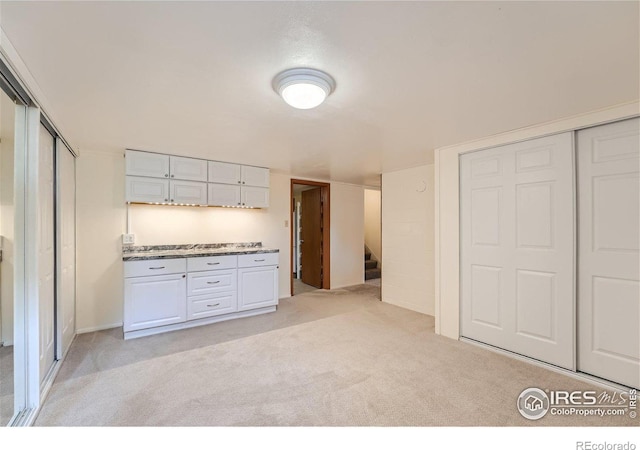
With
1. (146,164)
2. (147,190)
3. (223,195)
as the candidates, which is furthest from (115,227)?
(223,195)

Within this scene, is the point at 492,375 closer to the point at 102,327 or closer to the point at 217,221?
the point at 217,221

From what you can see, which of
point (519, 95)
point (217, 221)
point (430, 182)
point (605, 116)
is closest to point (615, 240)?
point (605, 116)

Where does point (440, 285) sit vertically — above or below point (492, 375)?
above

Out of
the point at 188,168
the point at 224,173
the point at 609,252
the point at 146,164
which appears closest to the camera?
the point at 609,252

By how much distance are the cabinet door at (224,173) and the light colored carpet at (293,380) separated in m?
1.89

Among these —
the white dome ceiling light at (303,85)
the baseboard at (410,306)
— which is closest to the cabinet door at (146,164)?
the white dome ceiling light at (303,85)

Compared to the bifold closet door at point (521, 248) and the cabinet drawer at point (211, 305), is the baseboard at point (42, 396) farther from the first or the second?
the bifold closet door at point (521, 248)

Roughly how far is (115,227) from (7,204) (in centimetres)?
175

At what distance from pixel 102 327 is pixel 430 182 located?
4.48 m

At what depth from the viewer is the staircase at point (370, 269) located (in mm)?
6307

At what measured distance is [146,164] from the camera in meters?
3.18

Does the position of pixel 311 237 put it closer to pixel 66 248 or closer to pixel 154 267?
pixel 154 267

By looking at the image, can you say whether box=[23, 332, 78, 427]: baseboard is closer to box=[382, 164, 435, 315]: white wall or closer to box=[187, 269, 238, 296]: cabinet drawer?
box=[187, 269, 238, 296]: cabinet drawer

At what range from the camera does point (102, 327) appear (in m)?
3.23
